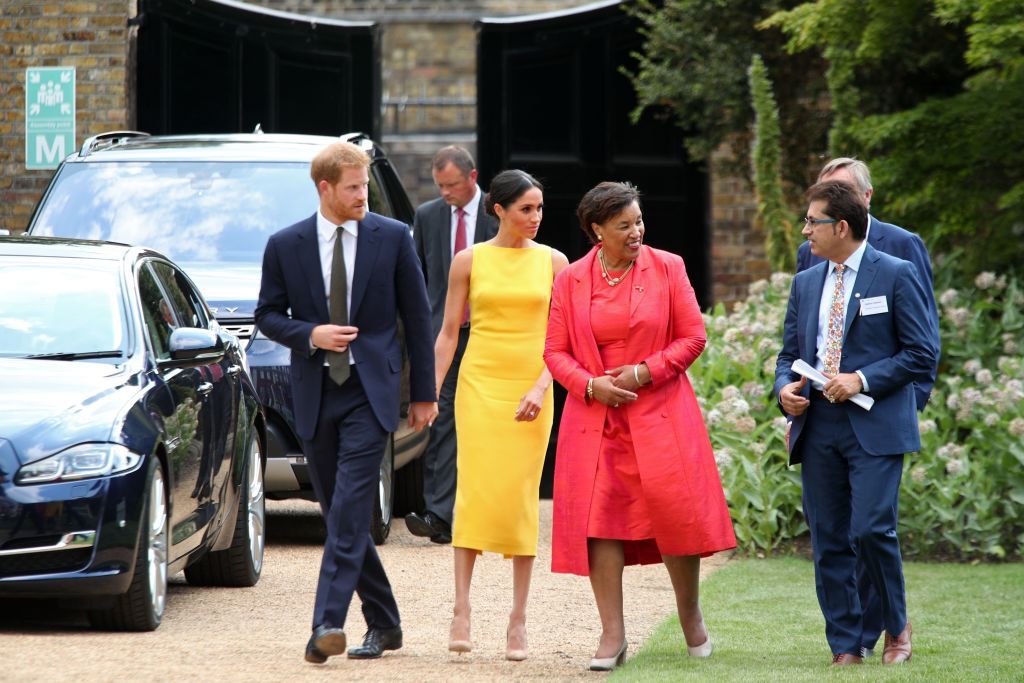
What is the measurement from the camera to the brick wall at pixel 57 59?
47.1 ft

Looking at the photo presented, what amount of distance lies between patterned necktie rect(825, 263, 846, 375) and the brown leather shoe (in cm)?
102

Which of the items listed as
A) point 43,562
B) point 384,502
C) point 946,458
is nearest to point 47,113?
point 384,502

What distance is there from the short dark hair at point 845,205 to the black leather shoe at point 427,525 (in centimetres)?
418

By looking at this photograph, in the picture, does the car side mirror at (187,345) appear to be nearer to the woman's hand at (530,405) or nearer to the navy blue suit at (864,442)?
the woman's hand at (530,405)

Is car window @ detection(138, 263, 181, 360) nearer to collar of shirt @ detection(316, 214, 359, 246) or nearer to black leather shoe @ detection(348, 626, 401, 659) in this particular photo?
collar of shirt @ detection(316, 214, 359, 246)

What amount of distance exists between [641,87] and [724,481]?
6788 millimetres

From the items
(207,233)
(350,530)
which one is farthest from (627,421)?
(207,233)

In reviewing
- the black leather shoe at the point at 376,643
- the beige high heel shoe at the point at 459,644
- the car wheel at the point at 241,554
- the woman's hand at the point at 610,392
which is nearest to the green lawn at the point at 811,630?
the beige high heel shoe at the point at 459,644

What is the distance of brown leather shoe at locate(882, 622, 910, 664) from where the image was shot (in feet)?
22.1

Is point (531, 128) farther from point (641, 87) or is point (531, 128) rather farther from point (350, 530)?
point (350, 530)

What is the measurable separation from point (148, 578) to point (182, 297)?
1.87 metres

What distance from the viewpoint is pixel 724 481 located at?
10.6 metres

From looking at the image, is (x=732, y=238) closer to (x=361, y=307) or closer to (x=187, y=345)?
(x=187, y=345)

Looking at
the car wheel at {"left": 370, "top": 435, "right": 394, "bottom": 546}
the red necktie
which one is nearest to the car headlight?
the car wheel at {"left": 370, "top": 435, "right": 394, "bottom": 546}
